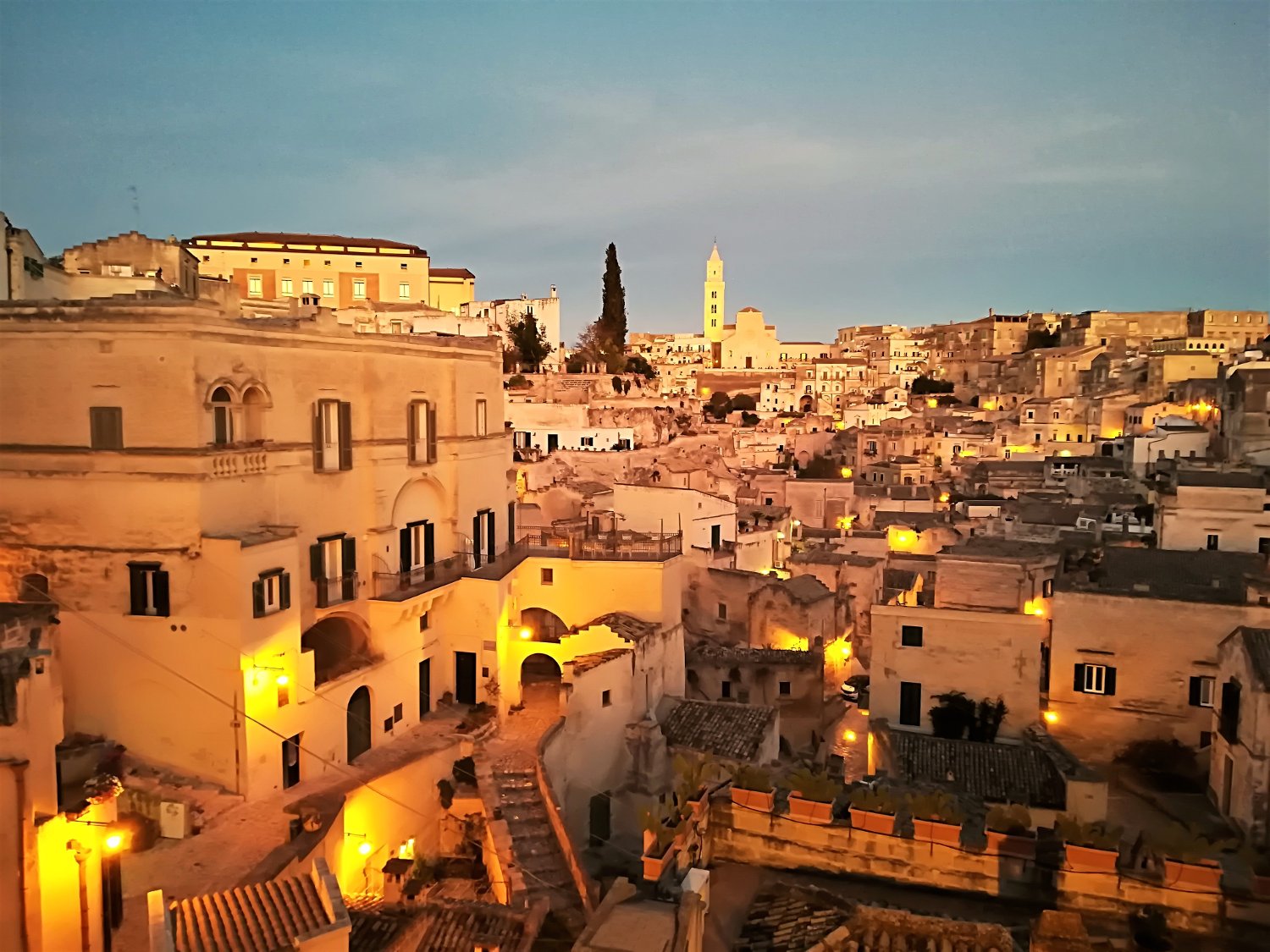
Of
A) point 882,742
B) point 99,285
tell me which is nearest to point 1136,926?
point 882,742

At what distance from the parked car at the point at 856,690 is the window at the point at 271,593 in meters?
18.9

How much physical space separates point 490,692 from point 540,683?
96.5 inches

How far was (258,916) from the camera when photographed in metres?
10.3

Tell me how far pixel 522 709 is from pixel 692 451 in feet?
126

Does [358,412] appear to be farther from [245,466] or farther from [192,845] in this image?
[192,845]

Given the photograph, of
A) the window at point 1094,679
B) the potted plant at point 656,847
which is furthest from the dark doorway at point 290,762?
the window at point 1094,679

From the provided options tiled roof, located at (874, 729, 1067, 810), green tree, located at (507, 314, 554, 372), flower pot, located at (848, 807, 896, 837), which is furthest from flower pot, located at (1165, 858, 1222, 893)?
green tree, located at (507, 314, 554, 372)

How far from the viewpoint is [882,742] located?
65.4ft

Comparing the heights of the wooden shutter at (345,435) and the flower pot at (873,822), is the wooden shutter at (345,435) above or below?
above

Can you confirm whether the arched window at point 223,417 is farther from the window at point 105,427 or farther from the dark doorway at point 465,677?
the dark doorway at point 465,677

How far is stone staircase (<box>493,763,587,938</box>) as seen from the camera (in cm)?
1455

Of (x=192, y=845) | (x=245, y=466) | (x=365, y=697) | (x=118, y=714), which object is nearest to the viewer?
(x=192, y=845)

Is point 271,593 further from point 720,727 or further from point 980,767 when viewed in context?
point 980,767

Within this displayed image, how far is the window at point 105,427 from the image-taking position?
1559 cm
